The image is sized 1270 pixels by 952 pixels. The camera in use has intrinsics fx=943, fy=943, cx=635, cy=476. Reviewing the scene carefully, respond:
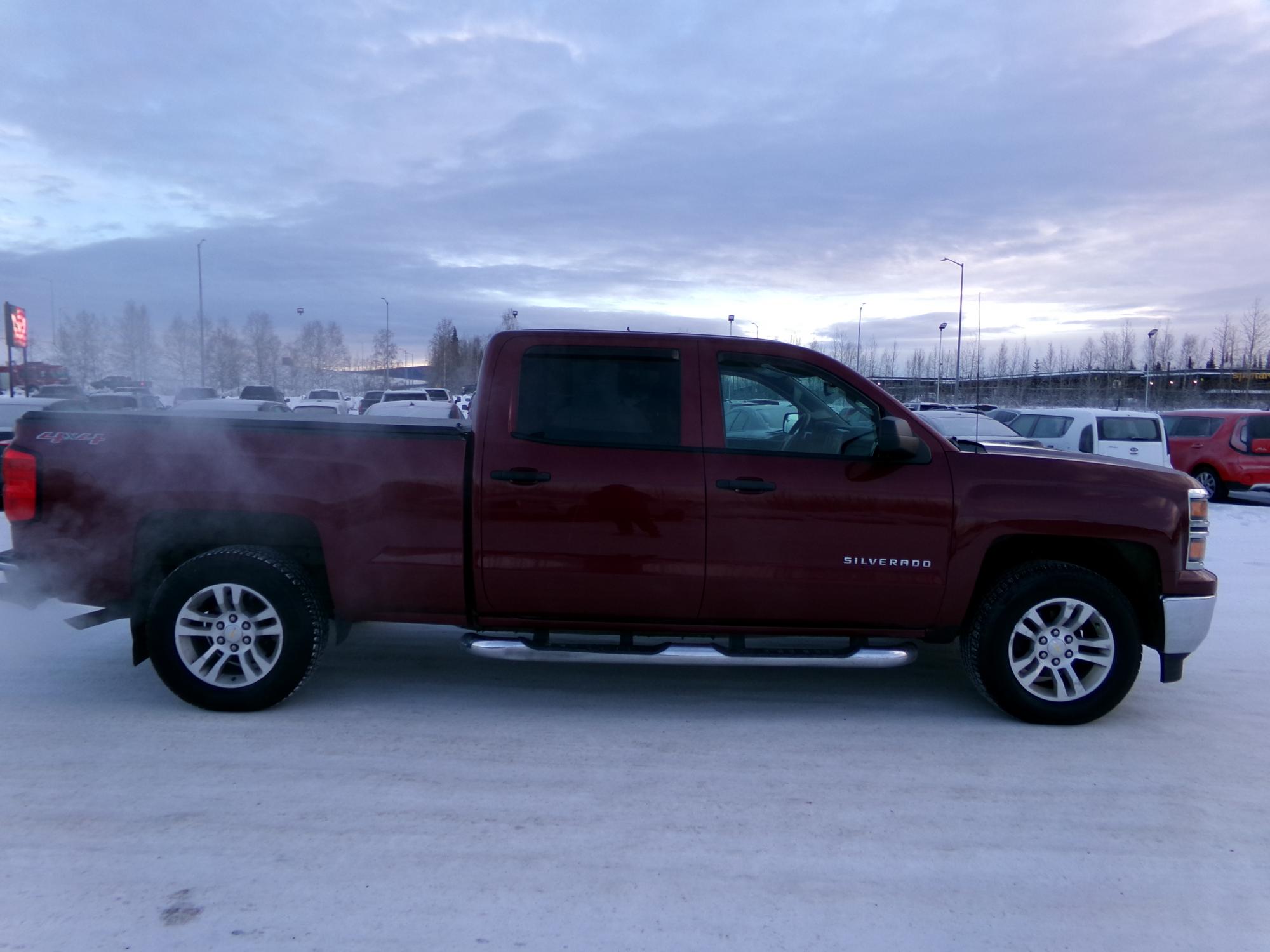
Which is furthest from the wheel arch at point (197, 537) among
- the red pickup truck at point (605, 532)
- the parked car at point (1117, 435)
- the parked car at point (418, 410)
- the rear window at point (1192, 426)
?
the rear window at point (1192, 426)

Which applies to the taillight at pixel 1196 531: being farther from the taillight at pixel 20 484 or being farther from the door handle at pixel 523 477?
the taillight at pixel 20 484

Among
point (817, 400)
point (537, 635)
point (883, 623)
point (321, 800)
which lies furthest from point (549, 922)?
point (817, 400)

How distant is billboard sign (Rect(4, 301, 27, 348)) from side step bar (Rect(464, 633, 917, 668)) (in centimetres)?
1579

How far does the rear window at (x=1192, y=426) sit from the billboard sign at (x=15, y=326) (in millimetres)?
20979

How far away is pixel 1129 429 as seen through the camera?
15602 mm

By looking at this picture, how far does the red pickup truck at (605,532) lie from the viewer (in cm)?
471

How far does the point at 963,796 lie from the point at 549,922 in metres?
1.96

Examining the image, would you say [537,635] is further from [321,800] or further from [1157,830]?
[1157,830]

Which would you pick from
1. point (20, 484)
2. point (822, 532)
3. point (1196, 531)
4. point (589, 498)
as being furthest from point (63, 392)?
point (1196, 531)

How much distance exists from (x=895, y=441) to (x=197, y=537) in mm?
3579

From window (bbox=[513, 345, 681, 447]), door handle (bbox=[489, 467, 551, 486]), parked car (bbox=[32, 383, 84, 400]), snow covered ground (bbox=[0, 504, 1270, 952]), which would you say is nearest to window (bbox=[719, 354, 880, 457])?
window (bbox=[513, 345, 681, 447])

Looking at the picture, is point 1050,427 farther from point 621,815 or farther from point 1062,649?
point 621,815

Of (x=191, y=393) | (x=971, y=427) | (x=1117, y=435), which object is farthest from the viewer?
(x=1117, y=435)

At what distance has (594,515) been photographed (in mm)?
4684
